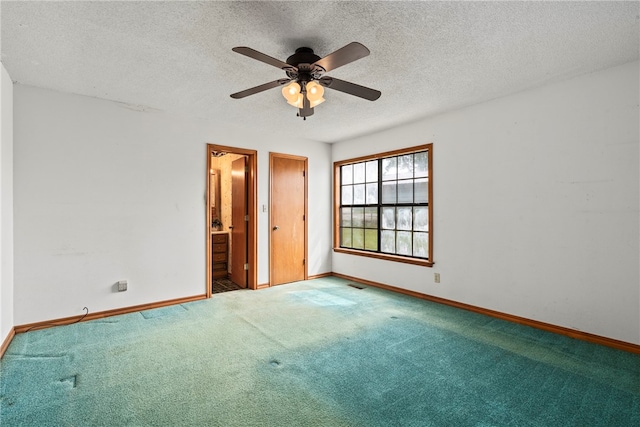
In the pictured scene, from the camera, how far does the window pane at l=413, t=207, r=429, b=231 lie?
4387mm

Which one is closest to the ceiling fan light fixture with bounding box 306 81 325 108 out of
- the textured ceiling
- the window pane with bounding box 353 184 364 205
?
the textured ceiling

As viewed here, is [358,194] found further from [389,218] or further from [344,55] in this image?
[344,55]

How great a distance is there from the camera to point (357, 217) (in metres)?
5.47

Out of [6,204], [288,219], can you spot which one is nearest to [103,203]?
[6,204]

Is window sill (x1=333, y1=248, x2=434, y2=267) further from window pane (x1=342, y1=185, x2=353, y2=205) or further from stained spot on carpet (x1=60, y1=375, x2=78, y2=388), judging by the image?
stained spot on carpet (x1=60, y1=375, x2=78, y2=388)

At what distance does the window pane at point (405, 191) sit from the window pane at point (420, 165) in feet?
0.52

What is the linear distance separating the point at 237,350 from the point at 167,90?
8.83 ft

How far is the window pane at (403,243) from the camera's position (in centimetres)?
462

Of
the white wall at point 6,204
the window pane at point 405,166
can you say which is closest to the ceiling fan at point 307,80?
the white wall at point 6,204

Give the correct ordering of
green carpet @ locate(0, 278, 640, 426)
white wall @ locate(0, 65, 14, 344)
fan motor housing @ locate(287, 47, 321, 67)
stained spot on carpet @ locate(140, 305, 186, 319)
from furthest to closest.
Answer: stained spot on carpet @ locate(140, 305, 186, 319) → white wall @ locate(0, 65, 14, 344) → fan motor housing @ locate(287, 47, 321, 67) → green carpet @ locate(0, 278, 640, 426)

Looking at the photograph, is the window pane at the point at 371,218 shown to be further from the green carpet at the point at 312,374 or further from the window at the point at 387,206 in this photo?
the green carpet at the point at 312,374

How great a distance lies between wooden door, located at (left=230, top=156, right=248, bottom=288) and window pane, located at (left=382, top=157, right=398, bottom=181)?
86.5 inches

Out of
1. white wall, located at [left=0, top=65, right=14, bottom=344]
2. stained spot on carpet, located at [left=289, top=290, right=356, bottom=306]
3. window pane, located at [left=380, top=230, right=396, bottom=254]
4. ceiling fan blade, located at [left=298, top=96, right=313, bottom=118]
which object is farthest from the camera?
window pane, located at [left=380, top=230, right=396, bottom=254]

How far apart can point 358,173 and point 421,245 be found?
1.73 m
